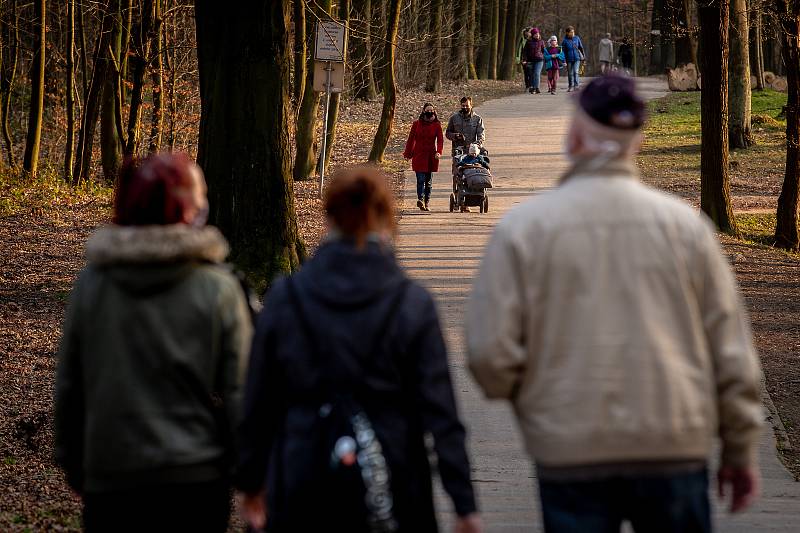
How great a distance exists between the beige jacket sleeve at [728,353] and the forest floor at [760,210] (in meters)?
4.57

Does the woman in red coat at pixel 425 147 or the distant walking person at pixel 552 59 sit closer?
the woman in red coat at pixel 425 147

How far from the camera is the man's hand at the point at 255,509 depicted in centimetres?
361

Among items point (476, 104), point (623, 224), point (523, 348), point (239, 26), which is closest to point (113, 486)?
point (523, 348)

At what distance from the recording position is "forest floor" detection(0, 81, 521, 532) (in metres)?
7.37

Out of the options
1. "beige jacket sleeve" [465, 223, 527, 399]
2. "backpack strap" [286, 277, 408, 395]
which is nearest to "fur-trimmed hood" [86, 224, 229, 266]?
"backpack strap" [286, 277, 408, 395]

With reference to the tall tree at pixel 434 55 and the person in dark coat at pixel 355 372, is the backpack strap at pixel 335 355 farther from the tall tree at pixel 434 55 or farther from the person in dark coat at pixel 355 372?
the tall tree at pixel 434 55

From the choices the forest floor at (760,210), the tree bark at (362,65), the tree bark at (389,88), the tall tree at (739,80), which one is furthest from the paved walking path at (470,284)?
the tall tree at (739,80)

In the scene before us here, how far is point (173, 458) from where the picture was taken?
358cm

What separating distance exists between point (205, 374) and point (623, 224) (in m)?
1.30

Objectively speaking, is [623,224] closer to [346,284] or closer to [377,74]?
[346,284]

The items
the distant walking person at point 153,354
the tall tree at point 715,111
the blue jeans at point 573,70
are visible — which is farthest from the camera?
the blue jeans at point 573,70

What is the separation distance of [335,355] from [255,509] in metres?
0.58

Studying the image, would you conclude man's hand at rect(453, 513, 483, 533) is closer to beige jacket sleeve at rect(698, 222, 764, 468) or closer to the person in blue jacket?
beige jacket sleeve at rect(698, 222, 764, 468)

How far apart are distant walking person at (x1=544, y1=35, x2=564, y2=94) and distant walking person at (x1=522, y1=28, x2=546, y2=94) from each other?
305 mm
